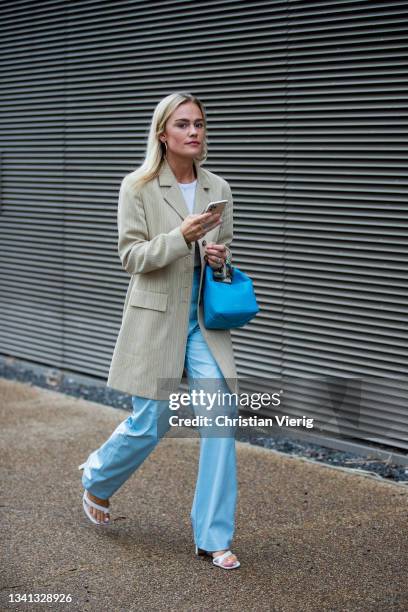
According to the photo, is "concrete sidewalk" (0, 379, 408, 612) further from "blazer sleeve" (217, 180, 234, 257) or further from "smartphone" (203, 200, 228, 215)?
"smartphone" (203, 200, 228, 215)

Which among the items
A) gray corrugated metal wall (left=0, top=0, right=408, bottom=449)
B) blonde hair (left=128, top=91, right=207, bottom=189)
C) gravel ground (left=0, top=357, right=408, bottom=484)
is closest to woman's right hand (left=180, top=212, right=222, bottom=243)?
blonde hair (left=128, top=91, right=207, bottom=189)

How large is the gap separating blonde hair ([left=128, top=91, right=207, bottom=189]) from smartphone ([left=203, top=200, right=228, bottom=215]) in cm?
38

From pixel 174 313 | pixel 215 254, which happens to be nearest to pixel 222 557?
pixel 174 313

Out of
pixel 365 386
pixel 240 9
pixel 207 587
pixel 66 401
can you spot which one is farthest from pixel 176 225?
pixel 66 401

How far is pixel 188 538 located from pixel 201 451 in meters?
0.62

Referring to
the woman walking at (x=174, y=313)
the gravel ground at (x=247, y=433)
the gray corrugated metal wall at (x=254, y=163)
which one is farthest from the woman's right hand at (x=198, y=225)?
the gravel ground at (x=247, y=433)

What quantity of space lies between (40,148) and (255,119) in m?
2.68

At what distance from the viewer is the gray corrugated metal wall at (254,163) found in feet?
18.4

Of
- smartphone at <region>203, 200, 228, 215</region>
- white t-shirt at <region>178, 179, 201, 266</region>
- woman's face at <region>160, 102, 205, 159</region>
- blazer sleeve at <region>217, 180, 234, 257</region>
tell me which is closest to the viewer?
smartphone at <region>203, 200, 228, 215</region>

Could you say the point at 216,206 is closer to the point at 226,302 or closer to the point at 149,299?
the point at 226,302

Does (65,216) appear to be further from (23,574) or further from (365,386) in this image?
(23,574)

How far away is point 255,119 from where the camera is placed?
20.8ft

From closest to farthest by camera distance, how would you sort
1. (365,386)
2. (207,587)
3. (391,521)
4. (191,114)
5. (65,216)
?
1. (207,587)
2. (191,114)
3. (391,521)
4. (365,386)
5. (65,216)

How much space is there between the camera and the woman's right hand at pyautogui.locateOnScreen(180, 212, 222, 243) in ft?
13.1
